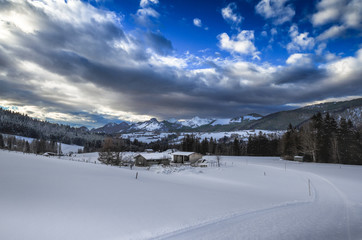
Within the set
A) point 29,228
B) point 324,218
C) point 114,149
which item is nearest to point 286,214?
point 324,218

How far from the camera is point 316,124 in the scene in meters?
48.1

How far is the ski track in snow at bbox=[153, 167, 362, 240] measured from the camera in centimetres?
803

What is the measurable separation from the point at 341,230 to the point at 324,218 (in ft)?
5.50

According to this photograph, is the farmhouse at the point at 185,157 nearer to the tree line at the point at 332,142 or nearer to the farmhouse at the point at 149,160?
the farmhouse at the point at 149,160

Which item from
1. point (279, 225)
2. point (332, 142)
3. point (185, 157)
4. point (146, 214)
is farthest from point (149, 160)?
point (279, 225)

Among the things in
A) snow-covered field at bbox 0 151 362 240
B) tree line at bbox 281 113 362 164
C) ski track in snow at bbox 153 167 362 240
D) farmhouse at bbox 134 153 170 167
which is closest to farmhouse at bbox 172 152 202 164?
farmhouse at bbox 134 153 170 167

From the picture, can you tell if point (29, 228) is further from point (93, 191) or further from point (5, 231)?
point (93, 191)

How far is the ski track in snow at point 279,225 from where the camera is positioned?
8031mm

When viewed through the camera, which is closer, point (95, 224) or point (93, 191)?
point (95, 224)

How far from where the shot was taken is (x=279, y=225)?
30.9 ft

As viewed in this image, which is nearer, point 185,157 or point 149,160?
point 149,160

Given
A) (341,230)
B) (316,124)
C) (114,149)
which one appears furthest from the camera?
(316,124)

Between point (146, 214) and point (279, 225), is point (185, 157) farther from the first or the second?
point (146, 214)

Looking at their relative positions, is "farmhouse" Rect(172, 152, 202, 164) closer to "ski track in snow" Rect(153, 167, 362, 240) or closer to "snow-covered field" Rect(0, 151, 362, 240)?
"snow-covered field" Rect(0, 151, 362, 240)
